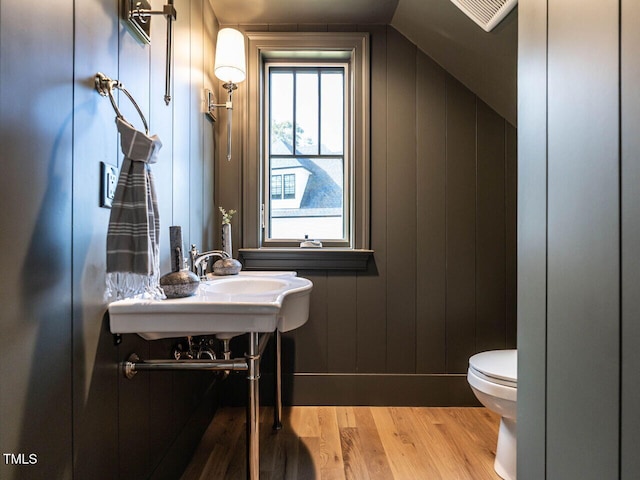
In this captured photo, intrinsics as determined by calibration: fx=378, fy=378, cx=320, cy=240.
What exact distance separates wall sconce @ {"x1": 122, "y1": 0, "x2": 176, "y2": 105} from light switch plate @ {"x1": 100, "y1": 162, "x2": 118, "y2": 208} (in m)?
0.28

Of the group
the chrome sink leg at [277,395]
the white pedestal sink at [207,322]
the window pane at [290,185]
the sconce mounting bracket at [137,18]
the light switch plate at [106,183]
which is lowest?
the chrome sink leg at [277,395]

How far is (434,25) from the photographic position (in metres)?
1.88

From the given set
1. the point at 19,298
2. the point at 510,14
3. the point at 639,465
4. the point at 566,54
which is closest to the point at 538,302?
the point at 639,465

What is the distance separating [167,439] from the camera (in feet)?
4.56

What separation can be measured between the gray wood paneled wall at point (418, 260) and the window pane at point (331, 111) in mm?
224

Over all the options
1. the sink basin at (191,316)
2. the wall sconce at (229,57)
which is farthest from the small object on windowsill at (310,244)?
the sink basin at (191,316)

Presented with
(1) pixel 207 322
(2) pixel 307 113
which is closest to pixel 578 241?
(1) pixel 207 322

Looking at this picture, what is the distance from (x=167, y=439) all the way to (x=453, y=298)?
62.0 inches

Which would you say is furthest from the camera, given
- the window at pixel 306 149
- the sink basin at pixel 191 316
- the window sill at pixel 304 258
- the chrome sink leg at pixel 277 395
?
the window at pixel 306 149

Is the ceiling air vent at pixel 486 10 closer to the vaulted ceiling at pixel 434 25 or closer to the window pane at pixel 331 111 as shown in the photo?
the vaulted ceiling at pixel 434 25

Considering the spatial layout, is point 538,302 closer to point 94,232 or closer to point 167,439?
point 94,232

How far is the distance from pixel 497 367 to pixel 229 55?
186 cm

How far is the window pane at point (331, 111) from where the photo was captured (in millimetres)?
2264

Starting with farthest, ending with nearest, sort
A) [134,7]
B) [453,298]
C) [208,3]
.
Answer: [453,298]
[208,3]
[134,7]
